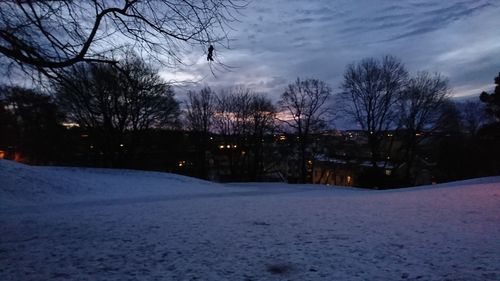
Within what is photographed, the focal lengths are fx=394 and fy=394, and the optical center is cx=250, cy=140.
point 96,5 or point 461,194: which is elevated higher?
point 96,5

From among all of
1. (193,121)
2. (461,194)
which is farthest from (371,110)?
(461,194)

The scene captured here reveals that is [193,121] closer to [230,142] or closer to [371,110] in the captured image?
[230,142]

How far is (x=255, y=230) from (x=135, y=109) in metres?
33.4

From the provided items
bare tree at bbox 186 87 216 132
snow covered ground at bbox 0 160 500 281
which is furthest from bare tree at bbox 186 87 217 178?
snow covered ground at bbox 0 160 500 281

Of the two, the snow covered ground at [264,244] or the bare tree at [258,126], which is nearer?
the snow covered ground at [264,244]

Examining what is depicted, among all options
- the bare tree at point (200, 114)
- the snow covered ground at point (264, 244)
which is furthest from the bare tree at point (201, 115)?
the snow covered ground at point (264, 244)

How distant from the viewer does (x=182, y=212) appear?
11555 millimetres

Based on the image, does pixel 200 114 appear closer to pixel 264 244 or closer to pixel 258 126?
pixel 258 126

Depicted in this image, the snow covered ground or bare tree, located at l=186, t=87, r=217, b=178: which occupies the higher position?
bare tree, located at l=186, t=87, r=217, b=178

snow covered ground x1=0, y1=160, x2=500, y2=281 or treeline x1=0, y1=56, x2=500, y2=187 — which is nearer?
snow covered ground x1=0, y1=160, x2=500, y2=281

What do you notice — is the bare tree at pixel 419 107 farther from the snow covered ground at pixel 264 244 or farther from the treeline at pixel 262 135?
the snow covered ground at pixel 264 244

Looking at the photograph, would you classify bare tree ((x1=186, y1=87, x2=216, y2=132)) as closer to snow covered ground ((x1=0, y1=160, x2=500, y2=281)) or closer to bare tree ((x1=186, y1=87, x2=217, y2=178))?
bare tree ((x1=186, y1=87, x2=217, y2=178))

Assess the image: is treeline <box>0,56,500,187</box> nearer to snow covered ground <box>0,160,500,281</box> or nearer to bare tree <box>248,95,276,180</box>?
bare tree <box>248,95,276,180</box>

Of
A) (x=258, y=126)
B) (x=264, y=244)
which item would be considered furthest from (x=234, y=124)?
(x=264, y=244)
